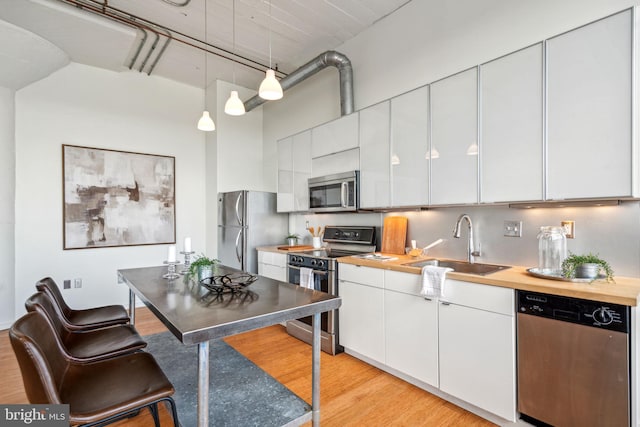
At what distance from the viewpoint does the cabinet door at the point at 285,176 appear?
4.19m

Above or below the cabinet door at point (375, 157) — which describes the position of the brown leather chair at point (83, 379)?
below

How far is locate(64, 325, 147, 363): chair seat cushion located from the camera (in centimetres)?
176

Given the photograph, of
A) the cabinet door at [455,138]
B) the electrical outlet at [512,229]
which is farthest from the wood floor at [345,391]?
the cabinet door at [455,138]

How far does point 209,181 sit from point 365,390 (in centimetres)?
395

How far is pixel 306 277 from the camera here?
10.5 ft

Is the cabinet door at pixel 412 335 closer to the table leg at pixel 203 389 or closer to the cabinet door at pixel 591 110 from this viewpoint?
the cabinet door at pixel 591 110

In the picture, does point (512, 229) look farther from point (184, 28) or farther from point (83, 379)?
point (184, 28)

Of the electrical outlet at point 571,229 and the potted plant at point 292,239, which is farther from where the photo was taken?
the potted plant at point 292,239

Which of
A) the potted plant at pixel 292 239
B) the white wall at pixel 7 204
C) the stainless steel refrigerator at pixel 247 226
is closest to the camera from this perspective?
the white wall at pixel 7 204

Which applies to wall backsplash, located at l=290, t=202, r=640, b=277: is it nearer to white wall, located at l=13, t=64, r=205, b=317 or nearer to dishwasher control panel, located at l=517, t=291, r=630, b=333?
dishwasher control panel, located at l=517, t=291, r=630, b=333

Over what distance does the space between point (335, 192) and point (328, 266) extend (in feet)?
2.90

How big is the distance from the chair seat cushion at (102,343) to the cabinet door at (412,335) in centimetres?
176

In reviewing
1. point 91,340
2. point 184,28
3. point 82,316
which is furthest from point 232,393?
point 184,28

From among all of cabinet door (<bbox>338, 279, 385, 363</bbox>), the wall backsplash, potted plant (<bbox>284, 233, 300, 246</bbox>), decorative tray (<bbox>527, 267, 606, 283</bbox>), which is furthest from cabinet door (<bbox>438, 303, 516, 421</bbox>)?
potted plant (<bbox>284, 233, 300, 246</bbox>)
